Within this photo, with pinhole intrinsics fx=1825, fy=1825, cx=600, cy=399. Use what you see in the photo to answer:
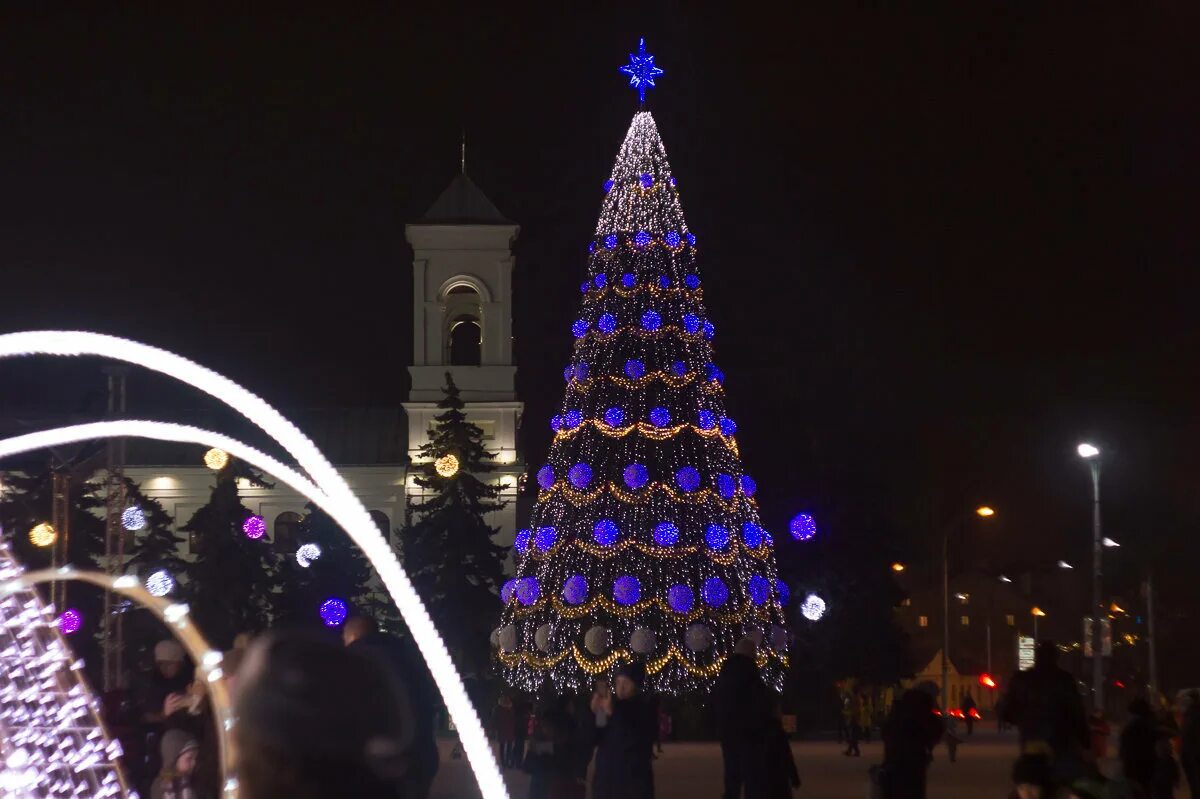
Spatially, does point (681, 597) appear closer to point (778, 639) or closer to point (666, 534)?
point (666, 534)

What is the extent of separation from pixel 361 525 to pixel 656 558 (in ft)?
72.9

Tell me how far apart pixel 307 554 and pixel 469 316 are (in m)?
17.7

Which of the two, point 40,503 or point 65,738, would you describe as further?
point 40,503

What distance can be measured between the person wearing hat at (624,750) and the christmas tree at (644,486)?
20.0 meters

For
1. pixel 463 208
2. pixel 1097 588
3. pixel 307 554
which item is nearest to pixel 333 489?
pixel 1097 588

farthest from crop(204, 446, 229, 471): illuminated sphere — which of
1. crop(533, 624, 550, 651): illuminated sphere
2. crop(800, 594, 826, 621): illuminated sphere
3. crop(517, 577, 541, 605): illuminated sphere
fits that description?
crop(533, 624, 550, 651): illuminated sphere

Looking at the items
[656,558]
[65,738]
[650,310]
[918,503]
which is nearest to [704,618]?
[656,558]

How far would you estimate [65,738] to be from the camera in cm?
1572

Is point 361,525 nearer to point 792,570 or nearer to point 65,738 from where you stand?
point 65,738

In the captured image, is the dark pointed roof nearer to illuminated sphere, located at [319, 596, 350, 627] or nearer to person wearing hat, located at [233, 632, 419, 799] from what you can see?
illuminated sphere, located at [319, 596, 350, 627]

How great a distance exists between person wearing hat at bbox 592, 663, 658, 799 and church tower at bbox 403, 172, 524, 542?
50612mm

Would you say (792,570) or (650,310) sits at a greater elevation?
(650,310)

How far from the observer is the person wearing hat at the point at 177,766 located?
12.0 m

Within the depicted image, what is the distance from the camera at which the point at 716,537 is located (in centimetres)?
A: 3288
